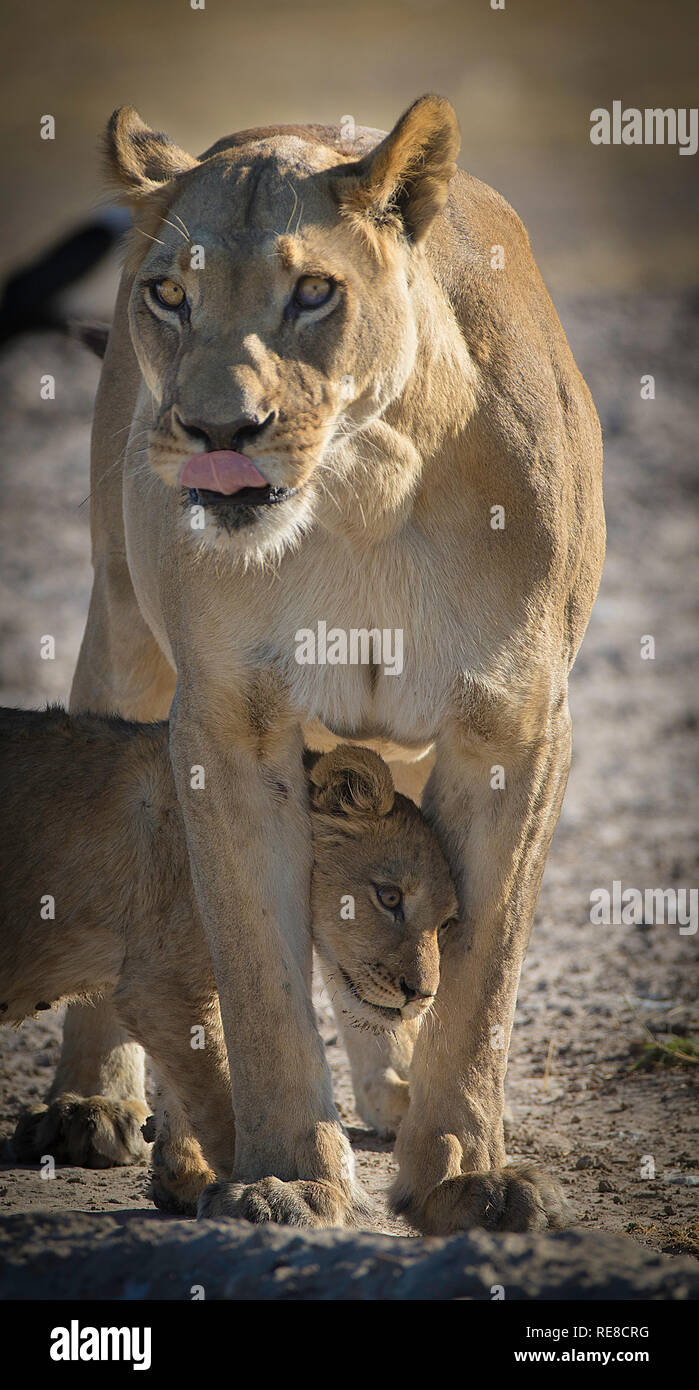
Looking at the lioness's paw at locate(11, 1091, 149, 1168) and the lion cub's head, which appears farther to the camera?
the lioness's paw at locate(11, 1091, 149, 1168)

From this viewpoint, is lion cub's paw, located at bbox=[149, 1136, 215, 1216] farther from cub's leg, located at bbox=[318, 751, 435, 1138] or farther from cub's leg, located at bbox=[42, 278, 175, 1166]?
cub's leg, located at bbox=[318, 751, 435, 1138]

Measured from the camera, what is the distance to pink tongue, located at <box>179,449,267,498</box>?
3.46m

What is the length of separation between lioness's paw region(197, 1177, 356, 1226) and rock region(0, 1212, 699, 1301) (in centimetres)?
48

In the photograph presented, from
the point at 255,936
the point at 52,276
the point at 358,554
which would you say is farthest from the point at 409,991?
the point at 52,276

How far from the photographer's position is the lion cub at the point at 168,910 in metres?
4.40

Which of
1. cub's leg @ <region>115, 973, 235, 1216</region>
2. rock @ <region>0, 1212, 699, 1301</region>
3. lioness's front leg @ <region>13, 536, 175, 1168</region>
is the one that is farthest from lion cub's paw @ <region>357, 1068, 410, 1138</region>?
rock @ <region>0, 1212, 699, 1301</region>

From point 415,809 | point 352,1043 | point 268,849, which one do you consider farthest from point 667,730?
point 268,849

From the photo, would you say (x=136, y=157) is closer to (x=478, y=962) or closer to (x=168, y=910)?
(x=168, y=910)

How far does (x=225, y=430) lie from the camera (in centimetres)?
339

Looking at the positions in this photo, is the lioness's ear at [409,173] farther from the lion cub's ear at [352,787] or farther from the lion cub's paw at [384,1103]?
the lion cub's paw at [384,1103]

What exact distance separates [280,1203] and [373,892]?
1005mm

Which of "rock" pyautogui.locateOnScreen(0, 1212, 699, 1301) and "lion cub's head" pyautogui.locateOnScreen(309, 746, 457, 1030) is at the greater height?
"lion cub's head" pyautogui.locateOnScreen(309, 746, 457, 1030)

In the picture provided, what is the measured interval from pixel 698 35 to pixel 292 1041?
11.8 m

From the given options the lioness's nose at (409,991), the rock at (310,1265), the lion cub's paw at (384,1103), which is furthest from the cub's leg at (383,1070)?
the rock at (310,1265)
